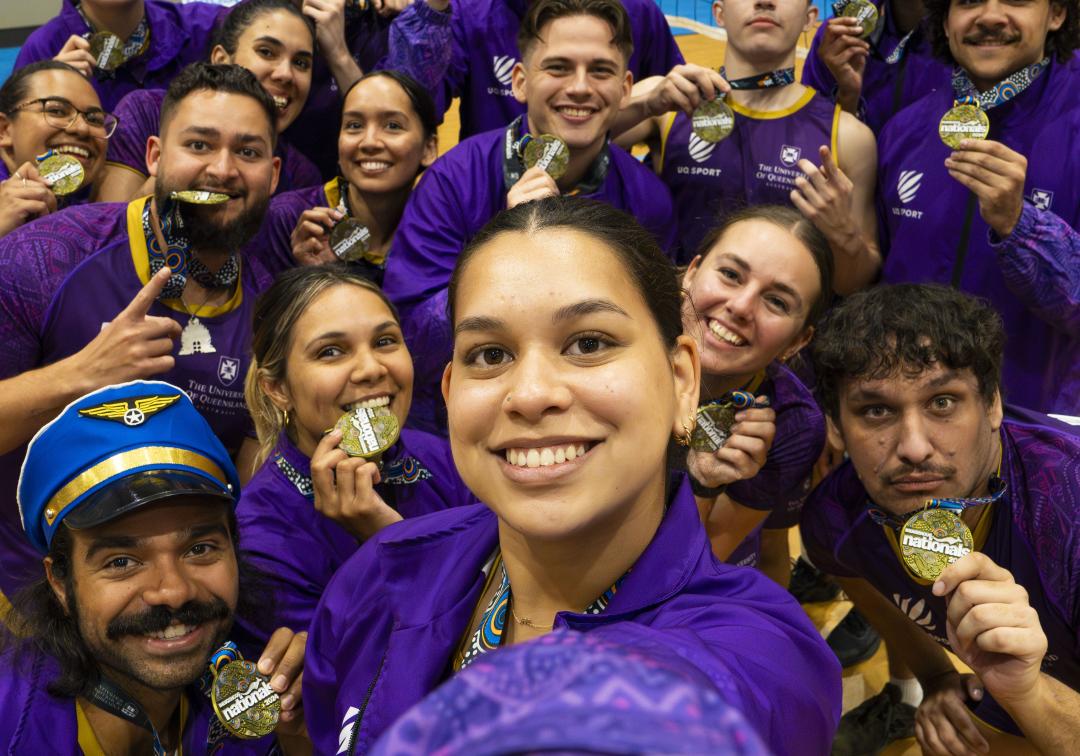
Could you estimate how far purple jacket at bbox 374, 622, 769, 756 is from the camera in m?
0.49

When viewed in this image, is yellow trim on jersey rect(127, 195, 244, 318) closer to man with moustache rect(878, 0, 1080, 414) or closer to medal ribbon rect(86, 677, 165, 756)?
medal ribbon rect(86, 677, 165, 756)

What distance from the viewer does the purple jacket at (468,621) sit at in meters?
1.17

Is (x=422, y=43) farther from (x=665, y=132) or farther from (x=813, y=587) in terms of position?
(x=813, y=587)

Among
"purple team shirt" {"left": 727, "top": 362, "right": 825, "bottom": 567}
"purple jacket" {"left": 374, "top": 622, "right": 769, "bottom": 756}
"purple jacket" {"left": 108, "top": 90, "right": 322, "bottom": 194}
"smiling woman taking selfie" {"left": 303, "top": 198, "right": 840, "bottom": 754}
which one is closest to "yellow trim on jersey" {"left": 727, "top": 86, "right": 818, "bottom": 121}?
"purple team shirt" {"left": 727, "top": 362, "right": 825, "bottom": 567}

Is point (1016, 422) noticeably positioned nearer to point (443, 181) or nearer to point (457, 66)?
point (443, 181)

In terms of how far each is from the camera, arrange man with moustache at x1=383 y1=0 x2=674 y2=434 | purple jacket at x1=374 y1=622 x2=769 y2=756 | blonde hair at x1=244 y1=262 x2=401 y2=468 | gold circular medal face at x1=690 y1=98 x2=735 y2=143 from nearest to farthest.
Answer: purple jacket at x1=374 y1=622 x2=769 y2=756 < blonde hair at x1=244 y1=262 x2=401 y2=468 < man with moustache at x1=383 y1=0 x2=674 y2=434 < gold circular medal face at x1=690 y1=98 x2=735 y2=143

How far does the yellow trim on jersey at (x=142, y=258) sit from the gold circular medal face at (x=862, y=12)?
7.82 ft

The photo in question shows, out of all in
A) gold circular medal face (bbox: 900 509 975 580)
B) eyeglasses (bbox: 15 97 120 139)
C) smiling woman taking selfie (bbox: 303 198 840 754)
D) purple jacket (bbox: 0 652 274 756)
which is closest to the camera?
smiling woman taking selfie (bbox: 303 198 840 754)

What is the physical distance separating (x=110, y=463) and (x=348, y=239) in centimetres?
172

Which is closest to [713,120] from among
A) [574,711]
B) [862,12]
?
[862,12]

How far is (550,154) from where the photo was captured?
3.34 meters

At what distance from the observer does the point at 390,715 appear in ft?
4.52

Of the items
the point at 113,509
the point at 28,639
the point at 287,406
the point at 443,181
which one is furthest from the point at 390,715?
the point at 443,181

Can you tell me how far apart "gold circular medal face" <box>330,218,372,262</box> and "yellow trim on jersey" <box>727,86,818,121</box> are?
1.27 m
